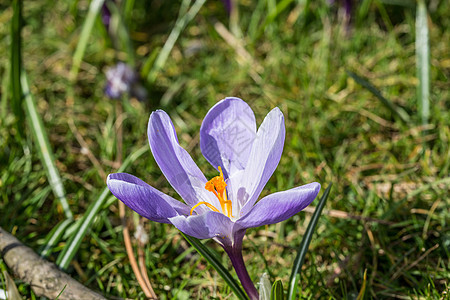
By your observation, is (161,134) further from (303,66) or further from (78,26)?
(78,26)

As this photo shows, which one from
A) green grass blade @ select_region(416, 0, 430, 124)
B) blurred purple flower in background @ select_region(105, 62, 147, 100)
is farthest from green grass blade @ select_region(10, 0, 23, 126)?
green grass blade @ select_region(416, 0, 430, 124)

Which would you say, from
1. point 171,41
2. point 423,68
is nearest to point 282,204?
point 423,68

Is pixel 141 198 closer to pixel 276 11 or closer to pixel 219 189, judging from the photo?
pixel 219 189

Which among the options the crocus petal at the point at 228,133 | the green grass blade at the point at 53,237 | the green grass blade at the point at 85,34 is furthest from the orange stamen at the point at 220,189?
the green grass blade at the point at 85,34

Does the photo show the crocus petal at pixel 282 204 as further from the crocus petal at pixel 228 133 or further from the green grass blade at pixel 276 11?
the green grass blade at pixel 276 11

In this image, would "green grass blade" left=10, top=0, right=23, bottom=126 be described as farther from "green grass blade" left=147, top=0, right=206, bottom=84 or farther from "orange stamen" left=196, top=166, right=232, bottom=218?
"orange stamen" left=196, top=166, right=232, bottom=218

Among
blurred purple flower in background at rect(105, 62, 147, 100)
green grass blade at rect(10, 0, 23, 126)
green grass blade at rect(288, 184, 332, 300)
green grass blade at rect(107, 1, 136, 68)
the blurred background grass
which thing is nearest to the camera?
green grass blade at rect(288, 184, 332, 300)
